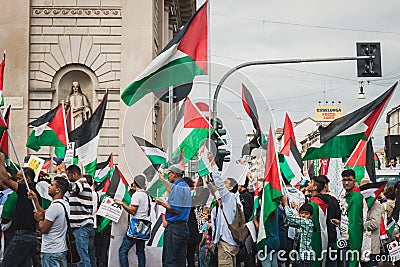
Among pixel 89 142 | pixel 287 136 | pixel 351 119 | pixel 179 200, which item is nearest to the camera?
pixel 179 200

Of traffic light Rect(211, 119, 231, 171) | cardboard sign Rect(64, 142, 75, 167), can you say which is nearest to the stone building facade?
cardboard sign Rect(64, 142, 75, 167)

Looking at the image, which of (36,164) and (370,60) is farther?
(370,60)

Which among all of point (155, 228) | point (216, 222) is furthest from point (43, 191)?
point (155, 228)

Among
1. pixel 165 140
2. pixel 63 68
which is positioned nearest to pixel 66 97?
pixel 63 68

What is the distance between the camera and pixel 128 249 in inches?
547

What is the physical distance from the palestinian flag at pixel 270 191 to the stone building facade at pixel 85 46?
14.5 meters

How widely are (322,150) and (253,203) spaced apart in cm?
181

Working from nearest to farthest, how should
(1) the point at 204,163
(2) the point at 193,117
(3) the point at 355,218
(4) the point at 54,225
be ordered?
(4) the point at 54,225 → (3) the point at 355,218 → (1) the point at 204,163 → (2) the point at 193,117

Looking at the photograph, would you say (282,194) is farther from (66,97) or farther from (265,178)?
(66,97)

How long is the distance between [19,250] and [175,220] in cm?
257

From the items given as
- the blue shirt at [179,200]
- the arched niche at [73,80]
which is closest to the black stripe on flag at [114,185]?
the blue shirt at [179,200]

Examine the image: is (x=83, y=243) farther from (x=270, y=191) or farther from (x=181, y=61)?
(x=181, y=61)

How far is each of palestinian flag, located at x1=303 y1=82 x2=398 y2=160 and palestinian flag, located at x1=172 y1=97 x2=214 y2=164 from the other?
6.76 ft

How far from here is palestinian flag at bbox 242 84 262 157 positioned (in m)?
11.4
